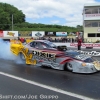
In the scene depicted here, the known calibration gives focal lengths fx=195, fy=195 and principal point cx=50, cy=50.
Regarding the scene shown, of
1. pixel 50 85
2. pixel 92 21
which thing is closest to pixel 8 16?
pixel 92 21

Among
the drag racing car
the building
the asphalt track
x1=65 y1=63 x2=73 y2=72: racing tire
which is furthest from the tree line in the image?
the asphalt track

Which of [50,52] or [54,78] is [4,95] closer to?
[54,78]

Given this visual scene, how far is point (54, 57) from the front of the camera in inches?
367

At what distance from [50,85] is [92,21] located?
110 feet

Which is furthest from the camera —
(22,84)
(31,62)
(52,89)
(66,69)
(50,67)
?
(31,62)

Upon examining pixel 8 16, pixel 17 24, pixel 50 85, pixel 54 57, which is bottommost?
pixel 50 85

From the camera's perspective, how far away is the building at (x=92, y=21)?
125 feet

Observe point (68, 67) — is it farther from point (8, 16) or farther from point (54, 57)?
point (8, 16)

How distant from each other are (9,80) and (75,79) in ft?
8.33

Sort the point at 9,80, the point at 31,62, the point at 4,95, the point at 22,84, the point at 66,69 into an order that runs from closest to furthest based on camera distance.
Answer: the point at 4,95 → the point at 22,84 → the point at 9,80 → the point at 66,69 → the point at 31,62

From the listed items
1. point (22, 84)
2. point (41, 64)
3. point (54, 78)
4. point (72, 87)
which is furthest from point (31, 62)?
point (72, 87)

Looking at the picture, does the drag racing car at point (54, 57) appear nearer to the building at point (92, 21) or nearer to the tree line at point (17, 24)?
the building at point (92, 21)

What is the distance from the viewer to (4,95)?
18.5 feet

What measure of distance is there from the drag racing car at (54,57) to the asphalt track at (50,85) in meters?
0.32
